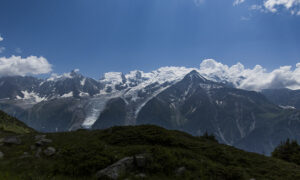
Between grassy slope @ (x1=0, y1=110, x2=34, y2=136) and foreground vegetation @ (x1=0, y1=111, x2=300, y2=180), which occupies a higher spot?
grassy slope @ (x1=0, y1=110, x2=34, y2=136)

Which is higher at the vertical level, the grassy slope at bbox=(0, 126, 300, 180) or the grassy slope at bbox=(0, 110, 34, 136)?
the grassy slope at bbox=(0, 110, 34, 136)

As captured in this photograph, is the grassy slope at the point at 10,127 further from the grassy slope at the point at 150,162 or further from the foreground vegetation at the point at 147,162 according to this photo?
the grassy slope at the point at 150,162

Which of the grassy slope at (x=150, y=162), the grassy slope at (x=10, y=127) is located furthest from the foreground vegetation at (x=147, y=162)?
the grassy slope at (x=10, y=127)

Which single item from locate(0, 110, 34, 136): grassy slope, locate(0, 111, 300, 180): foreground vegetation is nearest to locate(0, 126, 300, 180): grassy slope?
locate(0, 111, 300, 180): foreground vegetation

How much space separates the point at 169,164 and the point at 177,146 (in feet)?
19.8

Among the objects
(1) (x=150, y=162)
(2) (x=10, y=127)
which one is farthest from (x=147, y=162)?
(2) (x=10, y=127)

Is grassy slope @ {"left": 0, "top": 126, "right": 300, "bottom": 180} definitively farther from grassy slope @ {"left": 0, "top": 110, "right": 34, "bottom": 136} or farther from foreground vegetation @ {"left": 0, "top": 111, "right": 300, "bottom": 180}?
grassy slope @ {"left": 0, "top": 110, "right": 34, "bottom": 136}

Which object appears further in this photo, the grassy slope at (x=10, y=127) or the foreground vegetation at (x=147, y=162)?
the grassy slope at (x=10, y=127)

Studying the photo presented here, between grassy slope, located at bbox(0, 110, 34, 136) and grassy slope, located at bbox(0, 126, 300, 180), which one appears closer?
grassy slope, located at bbox(0, 126, 300, 180)

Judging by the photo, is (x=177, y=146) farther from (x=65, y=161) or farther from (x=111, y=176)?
(x=65, y=161)

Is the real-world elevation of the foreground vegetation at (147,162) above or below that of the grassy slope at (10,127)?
below

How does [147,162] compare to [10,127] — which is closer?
[147,162]

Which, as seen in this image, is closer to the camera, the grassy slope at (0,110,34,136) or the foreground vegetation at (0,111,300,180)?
the foreground vegetation at (0,111,300,180)

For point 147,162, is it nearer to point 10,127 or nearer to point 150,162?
point 150,162
